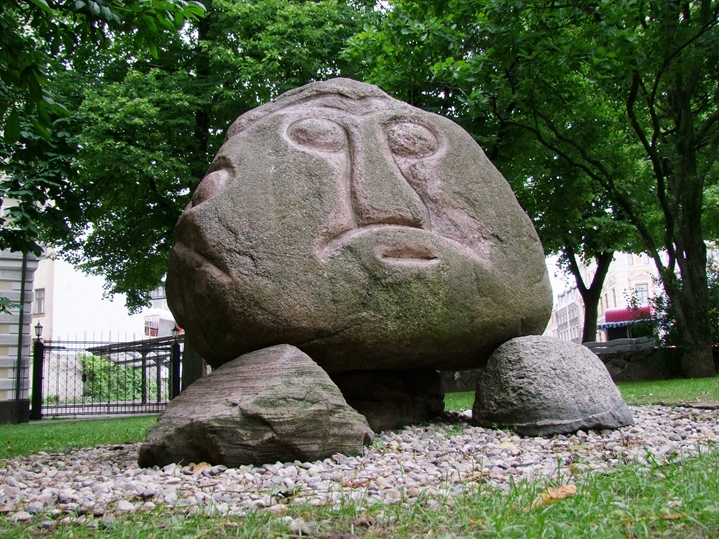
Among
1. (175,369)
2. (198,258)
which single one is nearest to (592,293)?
(175,369)

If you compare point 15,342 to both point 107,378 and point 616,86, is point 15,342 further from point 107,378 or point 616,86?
point 616,86

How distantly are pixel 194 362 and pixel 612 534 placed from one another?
10881 mm

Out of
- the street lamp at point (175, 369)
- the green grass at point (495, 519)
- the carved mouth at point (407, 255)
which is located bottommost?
the green grass at point (495, 519)

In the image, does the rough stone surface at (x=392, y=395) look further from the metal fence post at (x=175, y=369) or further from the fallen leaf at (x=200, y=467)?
the metal fence post at (x=175, y=369)

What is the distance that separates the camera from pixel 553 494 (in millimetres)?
3199

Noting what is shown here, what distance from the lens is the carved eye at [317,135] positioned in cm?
578

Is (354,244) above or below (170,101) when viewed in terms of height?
below

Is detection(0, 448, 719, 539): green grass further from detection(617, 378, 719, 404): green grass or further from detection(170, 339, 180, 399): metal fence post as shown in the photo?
detection(170, 339, 180, 399): metal fence post

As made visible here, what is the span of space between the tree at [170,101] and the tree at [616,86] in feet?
8.04

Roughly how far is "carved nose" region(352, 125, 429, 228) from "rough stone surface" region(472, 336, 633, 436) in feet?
4.52

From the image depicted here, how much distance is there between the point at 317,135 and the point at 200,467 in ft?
9.55

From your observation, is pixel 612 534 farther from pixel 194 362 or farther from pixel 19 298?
pixel 19 298

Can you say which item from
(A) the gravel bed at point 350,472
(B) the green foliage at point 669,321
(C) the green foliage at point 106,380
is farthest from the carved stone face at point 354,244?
(C) the green foliage at point 106,380

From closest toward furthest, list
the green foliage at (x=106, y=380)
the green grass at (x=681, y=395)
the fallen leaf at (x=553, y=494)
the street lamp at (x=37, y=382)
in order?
the fallen leaf at (x=553, y=494) → the green grass at (x=681, y=395) → the street lamp at (x=37, y=382) → the green foliage at (x=106, y=380)
